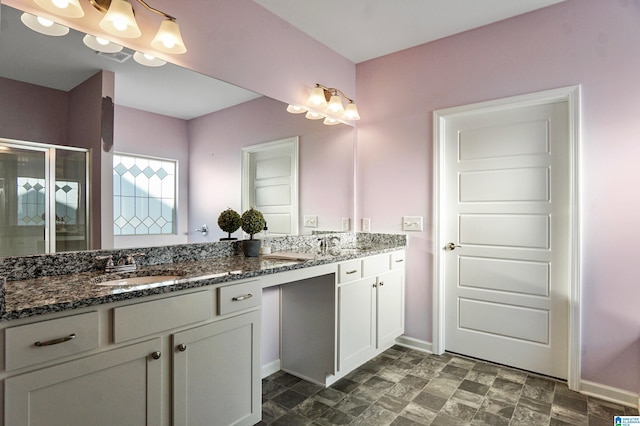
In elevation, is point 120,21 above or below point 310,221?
above

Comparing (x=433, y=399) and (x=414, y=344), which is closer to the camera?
(x=433, y=399)

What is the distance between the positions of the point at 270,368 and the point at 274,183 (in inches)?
52.5

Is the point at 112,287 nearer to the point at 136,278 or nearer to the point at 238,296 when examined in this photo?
the point at 136,278

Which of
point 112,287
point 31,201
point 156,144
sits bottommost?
point 112,287

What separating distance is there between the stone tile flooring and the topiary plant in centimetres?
104

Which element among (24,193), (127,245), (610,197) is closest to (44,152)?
(24,193)

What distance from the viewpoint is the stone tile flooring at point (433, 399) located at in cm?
197

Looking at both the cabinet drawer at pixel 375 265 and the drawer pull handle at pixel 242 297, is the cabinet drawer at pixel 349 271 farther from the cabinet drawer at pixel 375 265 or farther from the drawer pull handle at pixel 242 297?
the drawer pull handle at pixel 242 297

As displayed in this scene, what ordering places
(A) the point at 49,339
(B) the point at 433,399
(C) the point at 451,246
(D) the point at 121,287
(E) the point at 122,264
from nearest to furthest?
(A) the point at 49,339
(D) the point at 121,287
(E) the point at 122,264
(B) the point at 433,399
(C) the point at 451,246

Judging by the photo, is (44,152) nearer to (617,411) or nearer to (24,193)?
(24,193)

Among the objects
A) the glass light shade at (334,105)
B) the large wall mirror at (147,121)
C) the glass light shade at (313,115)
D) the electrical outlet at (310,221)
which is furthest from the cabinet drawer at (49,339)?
the glass light shade at (334,105)

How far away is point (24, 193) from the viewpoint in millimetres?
1461

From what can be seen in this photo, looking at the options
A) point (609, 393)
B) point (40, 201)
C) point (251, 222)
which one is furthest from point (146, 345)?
point (609, 393)

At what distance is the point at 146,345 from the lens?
1.33m
